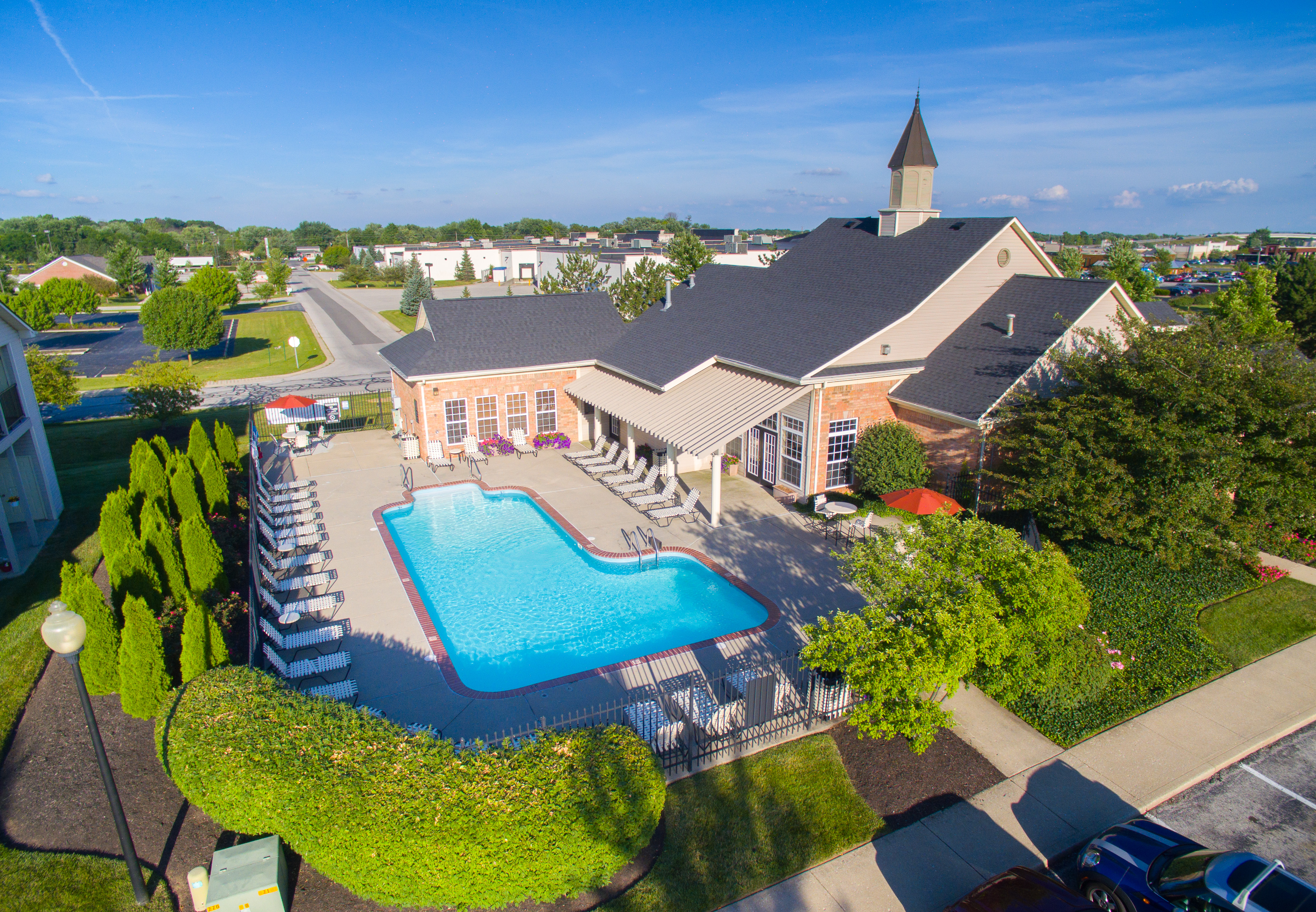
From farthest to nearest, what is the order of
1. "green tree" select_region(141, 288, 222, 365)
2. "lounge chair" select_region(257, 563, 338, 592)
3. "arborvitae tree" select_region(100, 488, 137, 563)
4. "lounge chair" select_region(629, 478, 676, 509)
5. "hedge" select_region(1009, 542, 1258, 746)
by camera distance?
"green tree" select_region(141, 288, 222, 365) → "lounge chair" select_region(629, 478, 676, 509) → "lounge chair" select_region(257, 563, 338, 592) → "arborvitae tree" select_region(100, 488, 137, 563) → "hedge" select_region(1009, 542, 1258, 746)

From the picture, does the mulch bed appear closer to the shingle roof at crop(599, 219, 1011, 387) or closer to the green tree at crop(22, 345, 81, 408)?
the shingle roof at crop(599, 219, 1011, 387)

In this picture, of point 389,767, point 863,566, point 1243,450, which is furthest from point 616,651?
point 1243,450

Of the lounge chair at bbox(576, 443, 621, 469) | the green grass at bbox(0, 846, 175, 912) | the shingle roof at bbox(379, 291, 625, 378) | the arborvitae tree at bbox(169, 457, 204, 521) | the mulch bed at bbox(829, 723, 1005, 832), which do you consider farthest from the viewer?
the shingle roof at bbox(379, 291, 625, 378)

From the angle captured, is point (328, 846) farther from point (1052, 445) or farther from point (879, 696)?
point (1052, 445)

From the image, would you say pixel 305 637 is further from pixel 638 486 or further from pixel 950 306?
pixel 950 306

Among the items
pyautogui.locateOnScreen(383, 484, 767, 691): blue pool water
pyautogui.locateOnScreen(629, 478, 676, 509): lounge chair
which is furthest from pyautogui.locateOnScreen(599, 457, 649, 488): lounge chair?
pyautogui.locateOnScreen(383, 484, 767, 691): blue pool water

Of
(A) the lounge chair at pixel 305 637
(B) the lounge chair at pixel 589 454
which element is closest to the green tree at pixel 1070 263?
(B) the lounge chair at pixel 589 454
